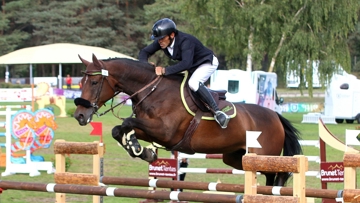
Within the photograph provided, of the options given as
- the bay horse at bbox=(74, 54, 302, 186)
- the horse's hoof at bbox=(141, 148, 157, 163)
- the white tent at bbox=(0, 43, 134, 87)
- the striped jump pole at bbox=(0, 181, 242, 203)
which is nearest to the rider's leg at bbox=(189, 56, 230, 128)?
the bay horse at bbox=(74, 54, 302, 186)

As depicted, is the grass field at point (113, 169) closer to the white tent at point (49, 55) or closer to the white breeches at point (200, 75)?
the white breeches at point (200, 75)

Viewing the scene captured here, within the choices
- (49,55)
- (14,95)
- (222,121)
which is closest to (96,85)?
(222,121)

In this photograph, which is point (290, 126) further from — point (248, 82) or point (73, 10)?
point (73, 10)

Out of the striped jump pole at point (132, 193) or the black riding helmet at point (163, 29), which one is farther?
the black riding helmet at point (163, 29)

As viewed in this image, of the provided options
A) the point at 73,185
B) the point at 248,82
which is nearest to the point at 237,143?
the point at 73,185

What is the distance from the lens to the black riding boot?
23.7 ft

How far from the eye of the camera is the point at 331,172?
825cm

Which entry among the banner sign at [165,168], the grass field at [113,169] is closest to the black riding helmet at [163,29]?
the banner sign at [165,168]

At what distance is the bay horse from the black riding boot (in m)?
0.13

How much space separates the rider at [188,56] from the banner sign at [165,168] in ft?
7.52

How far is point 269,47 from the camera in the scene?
30922 mm

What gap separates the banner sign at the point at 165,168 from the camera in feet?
31.0

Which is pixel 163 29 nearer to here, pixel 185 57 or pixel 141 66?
pixel 185 57

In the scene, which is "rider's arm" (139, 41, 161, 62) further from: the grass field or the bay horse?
the grass field
